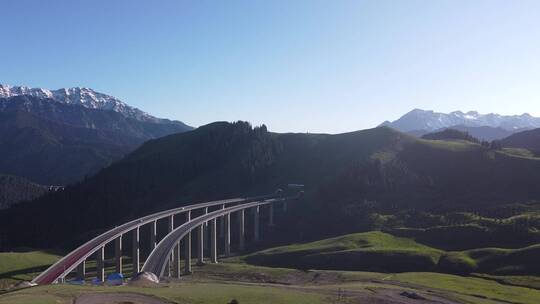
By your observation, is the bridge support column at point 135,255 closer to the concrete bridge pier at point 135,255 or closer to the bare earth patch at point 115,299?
the concrete bridge pier at point 135,255

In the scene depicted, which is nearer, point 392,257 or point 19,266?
point 392,257

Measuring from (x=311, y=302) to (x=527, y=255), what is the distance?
73398 millimetres

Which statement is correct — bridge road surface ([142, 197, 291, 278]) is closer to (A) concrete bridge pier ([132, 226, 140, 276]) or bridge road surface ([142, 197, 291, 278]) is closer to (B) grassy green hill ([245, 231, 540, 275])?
(A) concrete bridge pier ([132, 226, 140, 276])

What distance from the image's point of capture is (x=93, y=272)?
15225 centimetres

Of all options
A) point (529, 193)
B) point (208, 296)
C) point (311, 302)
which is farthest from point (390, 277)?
point (529, 193)

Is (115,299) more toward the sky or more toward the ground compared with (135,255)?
more toward the sky

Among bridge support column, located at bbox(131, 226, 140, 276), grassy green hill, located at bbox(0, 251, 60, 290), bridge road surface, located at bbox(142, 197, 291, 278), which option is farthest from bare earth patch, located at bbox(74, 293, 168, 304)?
grassy green hill, located at bbox(0, 251, 60, 290)

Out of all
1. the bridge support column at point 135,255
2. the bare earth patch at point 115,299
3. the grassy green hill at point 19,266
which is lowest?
the grassy green hill at point 19,266

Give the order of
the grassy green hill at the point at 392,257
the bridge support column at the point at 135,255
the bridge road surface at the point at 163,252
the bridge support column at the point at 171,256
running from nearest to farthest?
the bridge road surface at the point at 163,252
the bridge support column at the point at 171,256
the grassy green hill at the point at 392,257
the bridge support column at the point at 135,255

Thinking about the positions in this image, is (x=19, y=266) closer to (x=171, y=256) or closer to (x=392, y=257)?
(x=171, y=256)

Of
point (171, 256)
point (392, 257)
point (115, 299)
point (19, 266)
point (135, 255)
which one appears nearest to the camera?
point (115, 299)

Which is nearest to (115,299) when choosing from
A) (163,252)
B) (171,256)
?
(163,252)

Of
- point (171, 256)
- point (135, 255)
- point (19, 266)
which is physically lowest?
point (19, 266)

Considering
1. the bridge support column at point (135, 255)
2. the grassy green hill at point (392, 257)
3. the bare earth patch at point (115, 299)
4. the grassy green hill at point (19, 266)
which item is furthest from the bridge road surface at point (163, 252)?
the grassy green hill at point (19, 266)
